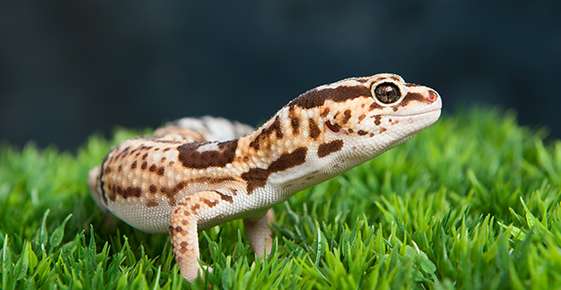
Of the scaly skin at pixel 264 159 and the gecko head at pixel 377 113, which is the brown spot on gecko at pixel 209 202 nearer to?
the scaly skin at pixel 264 159

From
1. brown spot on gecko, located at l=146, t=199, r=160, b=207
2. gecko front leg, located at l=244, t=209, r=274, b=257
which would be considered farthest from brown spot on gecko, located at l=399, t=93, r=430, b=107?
brown spot on gecko, located at l=146, t=199, r=160, b=207

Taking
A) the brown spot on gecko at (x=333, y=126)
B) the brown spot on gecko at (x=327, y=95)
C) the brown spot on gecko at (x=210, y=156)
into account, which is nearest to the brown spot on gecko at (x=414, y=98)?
the brown spot on gecko at (x=327, y=95)

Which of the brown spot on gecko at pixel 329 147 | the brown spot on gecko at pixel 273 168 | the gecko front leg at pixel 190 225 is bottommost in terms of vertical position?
the gecko front leg at pixel 190 225

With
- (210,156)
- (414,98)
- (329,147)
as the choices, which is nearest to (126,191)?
(210,156)

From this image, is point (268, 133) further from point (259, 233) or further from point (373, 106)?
point (259, 233)

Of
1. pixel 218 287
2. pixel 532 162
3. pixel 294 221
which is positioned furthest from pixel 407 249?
pixel 532 162

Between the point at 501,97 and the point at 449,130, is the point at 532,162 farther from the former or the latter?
the point at 501,97

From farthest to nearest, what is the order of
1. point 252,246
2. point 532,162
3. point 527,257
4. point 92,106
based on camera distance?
point 92,106 < point 532,162 < point 252,246 < point 527,257
